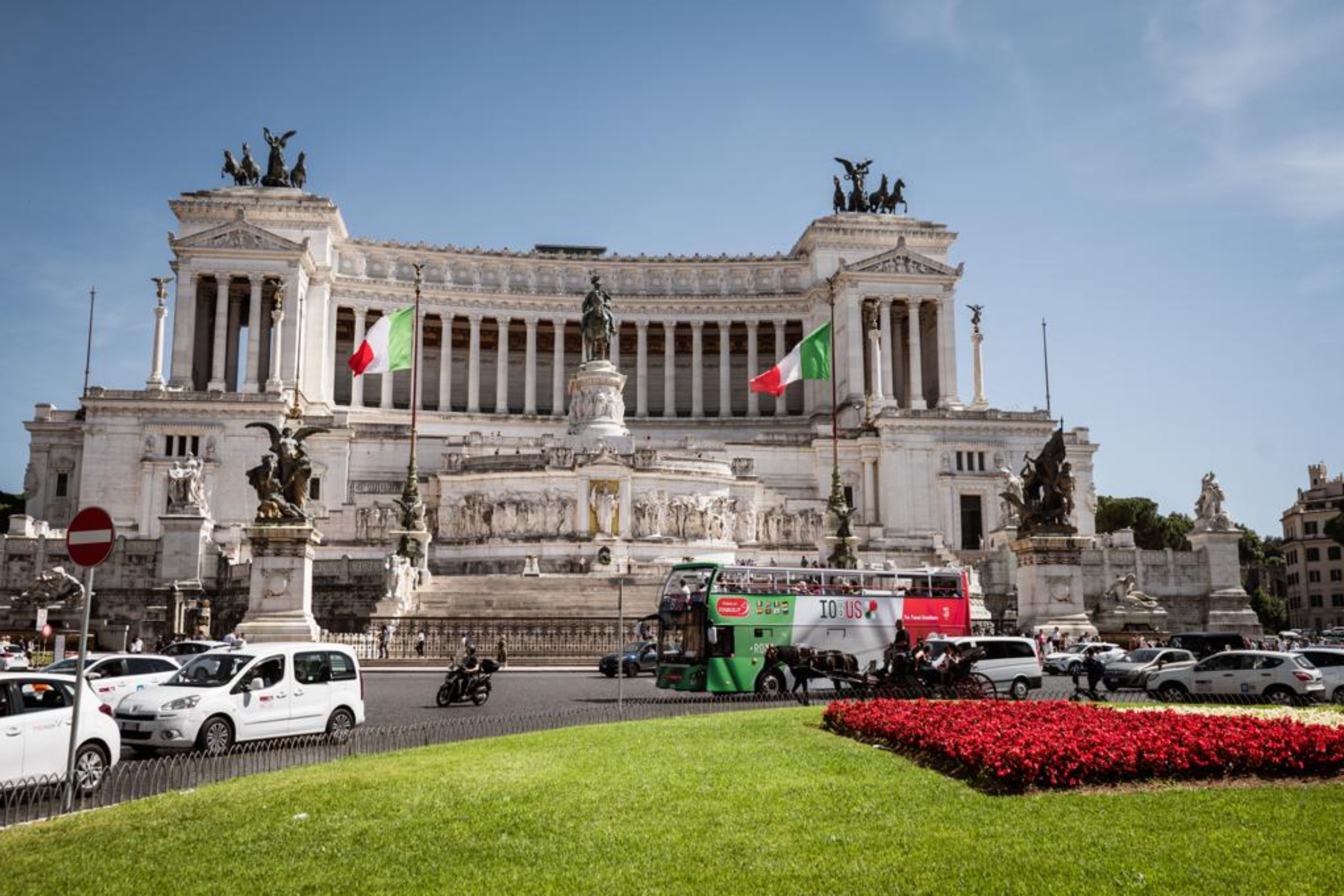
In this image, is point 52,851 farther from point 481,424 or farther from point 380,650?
point 481,424

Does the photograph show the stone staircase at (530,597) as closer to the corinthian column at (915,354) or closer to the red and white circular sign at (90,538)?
the red and white circular sign at (90,538)

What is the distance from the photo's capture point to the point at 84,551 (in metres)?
13.8

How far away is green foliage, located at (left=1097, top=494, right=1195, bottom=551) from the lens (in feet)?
351

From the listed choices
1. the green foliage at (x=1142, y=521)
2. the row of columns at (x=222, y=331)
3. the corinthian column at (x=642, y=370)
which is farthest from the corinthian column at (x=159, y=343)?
the green foliage at (x=1142, y=521)

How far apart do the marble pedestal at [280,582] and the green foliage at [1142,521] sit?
3406 inches

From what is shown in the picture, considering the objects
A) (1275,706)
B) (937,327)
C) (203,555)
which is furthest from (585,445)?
(1275,706)

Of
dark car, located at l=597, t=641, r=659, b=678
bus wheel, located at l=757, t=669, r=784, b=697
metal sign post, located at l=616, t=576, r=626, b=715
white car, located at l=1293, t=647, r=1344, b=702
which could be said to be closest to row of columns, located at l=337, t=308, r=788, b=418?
metal sign post, located at l=616, t=576, r=626, b=715

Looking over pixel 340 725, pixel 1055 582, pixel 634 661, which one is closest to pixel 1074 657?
pixel 1055 582

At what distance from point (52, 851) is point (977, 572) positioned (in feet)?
171

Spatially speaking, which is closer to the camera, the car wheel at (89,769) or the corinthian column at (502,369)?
the car wheel at (89,769)

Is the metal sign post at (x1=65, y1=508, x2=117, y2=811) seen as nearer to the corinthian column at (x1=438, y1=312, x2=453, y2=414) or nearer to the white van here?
the white van

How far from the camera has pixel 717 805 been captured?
41.4 feet

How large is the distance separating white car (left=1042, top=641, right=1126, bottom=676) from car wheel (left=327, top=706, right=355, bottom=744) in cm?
2172

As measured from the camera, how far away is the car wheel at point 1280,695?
26.5 metres
